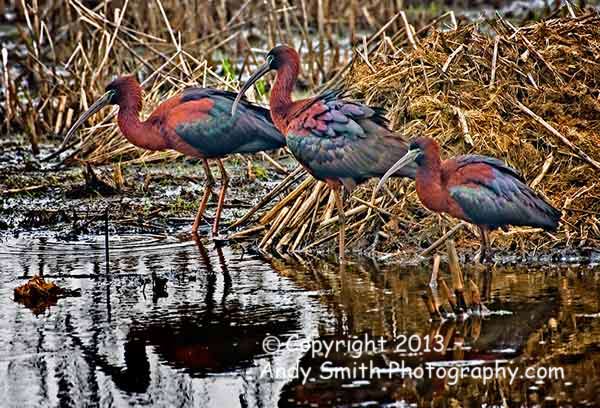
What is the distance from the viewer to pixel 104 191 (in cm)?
1112

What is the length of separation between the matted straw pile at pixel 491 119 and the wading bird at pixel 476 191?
0.79 metres

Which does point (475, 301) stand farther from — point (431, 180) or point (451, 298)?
point (431, 180)

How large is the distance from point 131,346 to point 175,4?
9.26 meters

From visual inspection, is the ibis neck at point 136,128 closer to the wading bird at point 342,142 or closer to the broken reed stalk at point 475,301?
the wading bird at point 342,142

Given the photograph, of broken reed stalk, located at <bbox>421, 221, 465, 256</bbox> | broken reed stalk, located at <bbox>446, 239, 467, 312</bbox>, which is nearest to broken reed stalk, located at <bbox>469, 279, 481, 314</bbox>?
broken reed stalk, located at <bbox>446, 239, 467, 312</bbox>

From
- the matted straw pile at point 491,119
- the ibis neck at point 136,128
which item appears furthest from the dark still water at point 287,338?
the ibis neck at point 136,128

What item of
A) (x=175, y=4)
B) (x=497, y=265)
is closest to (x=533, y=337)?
(x=497, y=265)

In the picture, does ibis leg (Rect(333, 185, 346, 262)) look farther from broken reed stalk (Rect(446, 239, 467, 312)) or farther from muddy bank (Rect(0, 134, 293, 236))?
broken reed stalk (Rect(446, 239, 467, 312))

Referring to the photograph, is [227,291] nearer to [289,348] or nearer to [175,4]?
[289,348]

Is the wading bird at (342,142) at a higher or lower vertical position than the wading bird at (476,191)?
higher

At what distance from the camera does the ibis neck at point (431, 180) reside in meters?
7.93

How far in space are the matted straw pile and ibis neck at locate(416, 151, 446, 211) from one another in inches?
37.3

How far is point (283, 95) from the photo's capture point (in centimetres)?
939

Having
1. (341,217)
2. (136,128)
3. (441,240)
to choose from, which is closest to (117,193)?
(136,128)
